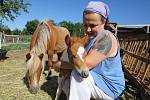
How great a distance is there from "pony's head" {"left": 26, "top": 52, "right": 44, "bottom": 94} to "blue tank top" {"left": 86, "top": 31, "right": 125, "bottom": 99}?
175cm

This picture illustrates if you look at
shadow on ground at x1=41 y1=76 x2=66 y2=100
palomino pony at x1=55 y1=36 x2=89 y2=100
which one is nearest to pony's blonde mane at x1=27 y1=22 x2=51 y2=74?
shadow on ground at x1=41 y1=76 x2=66 y2=100

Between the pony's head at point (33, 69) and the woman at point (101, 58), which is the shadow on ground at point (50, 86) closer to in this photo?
the pony's head at point (33, 69)

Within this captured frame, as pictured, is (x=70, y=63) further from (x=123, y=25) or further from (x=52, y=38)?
(x=123, y=25)

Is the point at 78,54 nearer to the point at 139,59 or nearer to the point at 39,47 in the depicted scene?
the point at 39,47

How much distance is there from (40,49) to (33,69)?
79 cm

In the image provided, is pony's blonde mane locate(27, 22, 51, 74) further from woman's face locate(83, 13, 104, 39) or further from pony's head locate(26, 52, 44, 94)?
woman's face locate(83, 13, 104, 39)

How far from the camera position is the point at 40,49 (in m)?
5.81

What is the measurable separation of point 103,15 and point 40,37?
3023mm

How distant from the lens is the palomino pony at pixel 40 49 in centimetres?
498

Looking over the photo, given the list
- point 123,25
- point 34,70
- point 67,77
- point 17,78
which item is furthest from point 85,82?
point 123,25

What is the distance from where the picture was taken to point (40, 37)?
6.21 meters

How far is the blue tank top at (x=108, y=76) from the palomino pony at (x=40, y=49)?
5.73 feet

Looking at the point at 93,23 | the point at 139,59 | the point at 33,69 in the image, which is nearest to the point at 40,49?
the point at 33,69

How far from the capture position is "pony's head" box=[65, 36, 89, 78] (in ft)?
10.0
